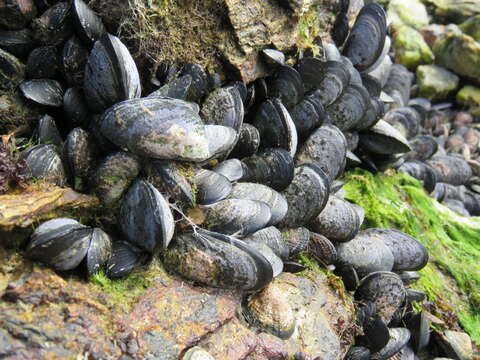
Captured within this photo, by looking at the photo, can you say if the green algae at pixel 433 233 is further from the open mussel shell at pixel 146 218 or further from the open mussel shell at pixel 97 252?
the open mussel shell at pixel 97 252

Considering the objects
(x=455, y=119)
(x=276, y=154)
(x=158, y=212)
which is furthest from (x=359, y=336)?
(x=455, y=119)

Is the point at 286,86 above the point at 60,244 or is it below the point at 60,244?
above

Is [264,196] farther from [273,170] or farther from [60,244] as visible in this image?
[60,244]

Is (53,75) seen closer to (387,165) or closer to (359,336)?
(359,336)

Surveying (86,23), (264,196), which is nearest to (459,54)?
(264,196)

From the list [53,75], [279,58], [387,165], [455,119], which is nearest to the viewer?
[53,75]

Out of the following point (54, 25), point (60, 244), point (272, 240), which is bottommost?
point (272, 240)
